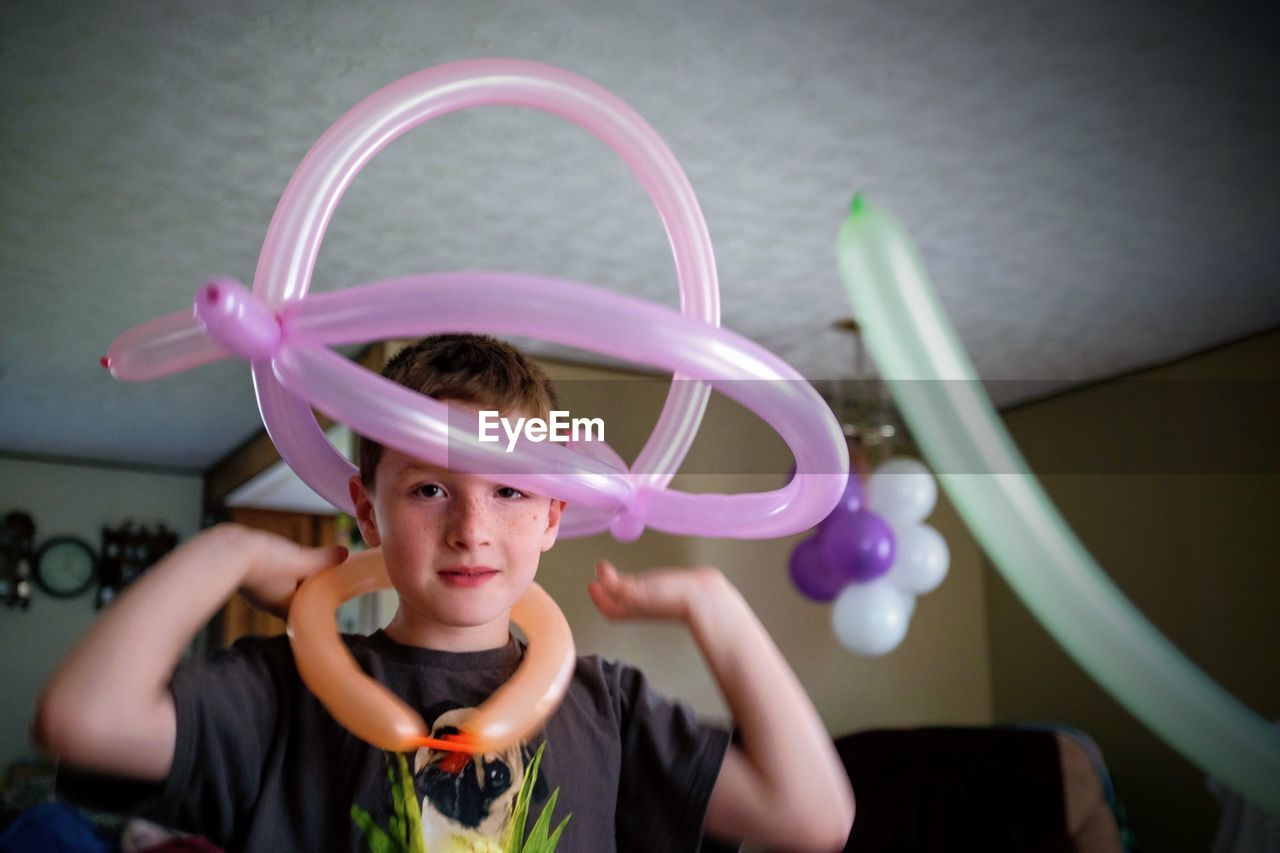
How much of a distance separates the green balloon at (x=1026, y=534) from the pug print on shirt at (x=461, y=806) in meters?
0.48

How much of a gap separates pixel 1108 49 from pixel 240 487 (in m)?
5.26

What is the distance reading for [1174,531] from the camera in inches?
159

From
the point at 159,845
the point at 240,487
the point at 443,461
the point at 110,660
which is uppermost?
the point at 240,487

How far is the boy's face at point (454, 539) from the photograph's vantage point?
873 millimetres

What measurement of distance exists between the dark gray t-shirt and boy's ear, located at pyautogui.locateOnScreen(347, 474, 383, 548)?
4.2 inches

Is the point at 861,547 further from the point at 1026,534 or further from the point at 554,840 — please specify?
the point at 1026,534

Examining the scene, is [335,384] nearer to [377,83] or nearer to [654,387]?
[377,83]

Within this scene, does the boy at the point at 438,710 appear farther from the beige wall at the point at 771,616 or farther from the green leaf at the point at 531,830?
the beige wall at the point at 771,616

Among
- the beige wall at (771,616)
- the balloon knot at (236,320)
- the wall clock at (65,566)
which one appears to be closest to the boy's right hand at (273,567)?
the balloon knot at (236,320)

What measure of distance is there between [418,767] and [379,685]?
86mm

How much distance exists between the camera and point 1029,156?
2.47 metres

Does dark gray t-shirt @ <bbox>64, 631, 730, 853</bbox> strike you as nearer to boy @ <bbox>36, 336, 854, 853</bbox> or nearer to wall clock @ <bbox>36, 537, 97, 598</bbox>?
boy @ <bbox>36, 336, 854, 853</bbox>

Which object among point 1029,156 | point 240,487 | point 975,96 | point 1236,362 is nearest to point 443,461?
point 975,96

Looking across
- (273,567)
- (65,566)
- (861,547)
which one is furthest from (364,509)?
(65,566)
